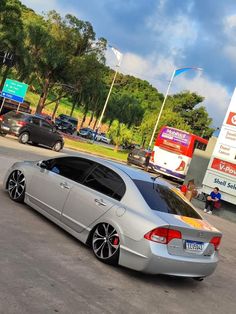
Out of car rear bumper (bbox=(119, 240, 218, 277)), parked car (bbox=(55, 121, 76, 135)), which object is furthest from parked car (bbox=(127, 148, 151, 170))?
car rear bumper (bbox=(119, 240, 218, 277))

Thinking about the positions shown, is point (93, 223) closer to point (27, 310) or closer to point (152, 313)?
point (152, 313)

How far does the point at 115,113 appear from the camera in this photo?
86000mm

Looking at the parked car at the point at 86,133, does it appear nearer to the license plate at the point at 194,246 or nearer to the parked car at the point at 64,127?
the parked car at the point at 64,127

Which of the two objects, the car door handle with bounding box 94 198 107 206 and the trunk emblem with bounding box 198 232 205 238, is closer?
the trunk emblem with bounding box 198 232 205 238

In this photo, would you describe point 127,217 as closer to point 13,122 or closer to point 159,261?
point 159,261

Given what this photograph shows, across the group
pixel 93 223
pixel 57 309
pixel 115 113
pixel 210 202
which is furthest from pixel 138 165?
pixel 115 113

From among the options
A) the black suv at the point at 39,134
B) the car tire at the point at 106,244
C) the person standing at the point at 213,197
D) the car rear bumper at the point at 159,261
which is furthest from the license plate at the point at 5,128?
the car rear bumper at the point at 159,261

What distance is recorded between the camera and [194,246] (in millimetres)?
6715

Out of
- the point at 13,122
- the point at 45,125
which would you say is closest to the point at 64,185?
the point at 13,122

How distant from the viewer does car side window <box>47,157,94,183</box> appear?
800cm

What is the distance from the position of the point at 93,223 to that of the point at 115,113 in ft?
260

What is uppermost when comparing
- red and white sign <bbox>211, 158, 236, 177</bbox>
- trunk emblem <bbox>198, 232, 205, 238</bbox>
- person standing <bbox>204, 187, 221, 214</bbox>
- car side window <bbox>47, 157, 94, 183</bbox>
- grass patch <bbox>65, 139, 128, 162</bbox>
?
red and white sign <bbox>211, 158, 236, 177</bbox>

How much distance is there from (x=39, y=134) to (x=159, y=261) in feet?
66.4

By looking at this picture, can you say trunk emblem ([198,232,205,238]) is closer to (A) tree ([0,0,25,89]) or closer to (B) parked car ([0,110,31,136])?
(B) parked car ([0,110,31,136])
